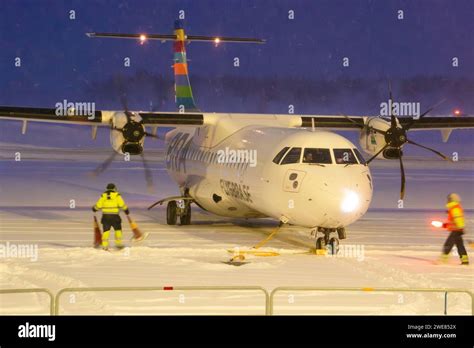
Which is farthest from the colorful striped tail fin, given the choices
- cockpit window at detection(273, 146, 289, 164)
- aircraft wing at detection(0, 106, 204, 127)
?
cockpit window at detection(273, 146, 289, 164)

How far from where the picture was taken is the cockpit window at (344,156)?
17.9 m

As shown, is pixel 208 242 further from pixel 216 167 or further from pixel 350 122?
pixel 350 122

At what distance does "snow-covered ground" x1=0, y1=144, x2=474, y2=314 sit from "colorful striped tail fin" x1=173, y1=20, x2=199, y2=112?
361 cm

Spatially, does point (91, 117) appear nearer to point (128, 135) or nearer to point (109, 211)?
point (128, 135)

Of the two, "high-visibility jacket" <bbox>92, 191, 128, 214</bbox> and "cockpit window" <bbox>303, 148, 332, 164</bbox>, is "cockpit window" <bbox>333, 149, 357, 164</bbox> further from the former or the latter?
"high-visibility jacket" <bbox>92, 191, 128, 214</bbox>

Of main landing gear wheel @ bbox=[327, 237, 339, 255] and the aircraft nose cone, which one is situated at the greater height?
the aircraft nose cone

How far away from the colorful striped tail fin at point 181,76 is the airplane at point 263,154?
0.12 ft

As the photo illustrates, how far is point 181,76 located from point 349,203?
13963mm

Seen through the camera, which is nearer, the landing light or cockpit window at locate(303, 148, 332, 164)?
the landing light

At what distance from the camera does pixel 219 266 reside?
1605 centimetres

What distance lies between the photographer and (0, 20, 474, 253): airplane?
17453 millimetres

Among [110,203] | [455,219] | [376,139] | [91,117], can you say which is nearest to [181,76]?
[91,117]

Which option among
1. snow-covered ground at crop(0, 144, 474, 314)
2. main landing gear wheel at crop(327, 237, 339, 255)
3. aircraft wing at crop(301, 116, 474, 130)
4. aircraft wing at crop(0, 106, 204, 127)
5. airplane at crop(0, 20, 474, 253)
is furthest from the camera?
aircraft wing at crop(301, 116, 474, 130)
